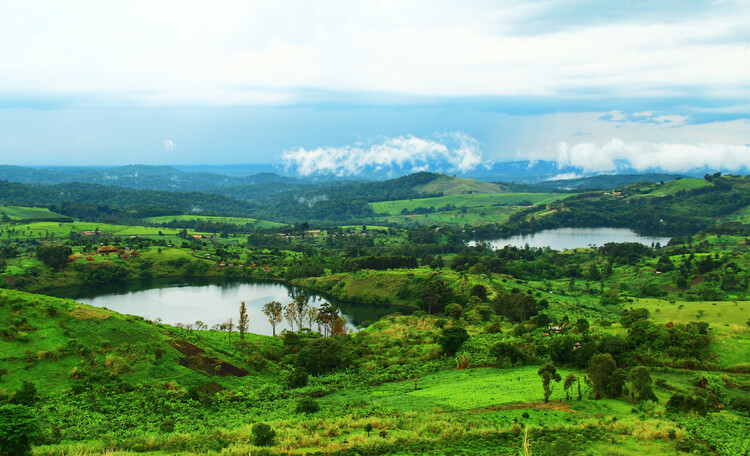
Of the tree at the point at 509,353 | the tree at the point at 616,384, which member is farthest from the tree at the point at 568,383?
the tree at the point at 509,353

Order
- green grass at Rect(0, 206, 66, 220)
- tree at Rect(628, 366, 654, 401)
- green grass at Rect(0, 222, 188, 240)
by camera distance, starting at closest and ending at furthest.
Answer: tree at Rect(628, 366, 654, 401) < green grass at Rect(0, 222, 188, 240) < green grass at Rect(0, 206, 66, 220)

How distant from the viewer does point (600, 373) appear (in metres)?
29.2

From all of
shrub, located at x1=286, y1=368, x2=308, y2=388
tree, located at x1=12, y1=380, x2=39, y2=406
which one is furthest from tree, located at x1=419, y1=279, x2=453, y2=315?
tree, located at x1=12, y1=380, x2=39, y2=406

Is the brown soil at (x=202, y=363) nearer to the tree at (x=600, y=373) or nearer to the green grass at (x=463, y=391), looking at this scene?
the green grass at (x=463, y=391)

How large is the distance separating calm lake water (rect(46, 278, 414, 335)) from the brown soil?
81.4ft

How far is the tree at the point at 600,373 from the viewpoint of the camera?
2923cm

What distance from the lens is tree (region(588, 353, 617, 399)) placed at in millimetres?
29234

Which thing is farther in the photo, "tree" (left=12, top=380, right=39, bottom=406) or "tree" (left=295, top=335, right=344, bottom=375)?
"tree" (left=295, top=335, right=344, bottom=375)

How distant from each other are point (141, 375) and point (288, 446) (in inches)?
575

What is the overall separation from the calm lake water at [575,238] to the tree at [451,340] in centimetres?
10571

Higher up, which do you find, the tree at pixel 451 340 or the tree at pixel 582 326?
the tree at pixel 582 326

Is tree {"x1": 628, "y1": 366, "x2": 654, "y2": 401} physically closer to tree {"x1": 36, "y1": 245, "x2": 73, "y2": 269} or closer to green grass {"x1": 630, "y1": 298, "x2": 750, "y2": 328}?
green grass {"x1": 630, "y1": 298, "x2": 750, "y2": 328}

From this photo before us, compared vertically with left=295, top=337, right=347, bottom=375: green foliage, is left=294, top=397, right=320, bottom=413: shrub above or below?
above

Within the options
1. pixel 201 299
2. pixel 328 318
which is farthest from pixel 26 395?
pixel 201 299
